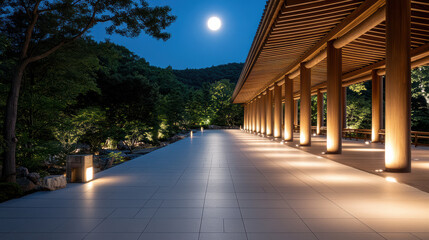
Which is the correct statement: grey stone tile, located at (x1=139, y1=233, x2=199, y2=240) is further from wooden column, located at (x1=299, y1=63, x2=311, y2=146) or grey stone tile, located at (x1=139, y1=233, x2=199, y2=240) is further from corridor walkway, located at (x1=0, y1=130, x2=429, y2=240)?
wooden column, located at (x1=299, y1=63, x2=311, y2=146)

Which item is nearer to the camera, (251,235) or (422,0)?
(251,235)

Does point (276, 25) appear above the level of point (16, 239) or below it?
above

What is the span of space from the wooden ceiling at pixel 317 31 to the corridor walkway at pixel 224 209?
472 cm

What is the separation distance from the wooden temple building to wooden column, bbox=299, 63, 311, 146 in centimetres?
4

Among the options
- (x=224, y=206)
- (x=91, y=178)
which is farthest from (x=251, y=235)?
(x=91, y=178)

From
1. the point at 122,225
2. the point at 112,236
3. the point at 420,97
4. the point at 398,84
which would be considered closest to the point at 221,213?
the point at 122,225

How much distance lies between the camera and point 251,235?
320 centimetres

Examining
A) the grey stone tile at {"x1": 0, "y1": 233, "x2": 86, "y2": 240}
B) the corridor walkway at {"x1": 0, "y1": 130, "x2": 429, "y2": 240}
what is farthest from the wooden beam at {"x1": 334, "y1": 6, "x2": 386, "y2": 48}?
the grey stone tile at {"x1": 0, "y1": 233, "x2": 86, "y2": 240}

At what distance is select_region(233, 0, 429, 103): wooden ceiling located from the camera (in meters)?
7.58

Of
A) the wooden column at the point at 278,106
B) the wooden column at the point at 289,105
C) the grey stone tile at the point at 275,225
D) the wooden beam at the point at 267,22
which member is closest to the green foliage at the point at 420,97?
the wooden column at the point at 278,106

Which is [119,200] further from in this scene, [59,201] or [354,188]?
[354,188]

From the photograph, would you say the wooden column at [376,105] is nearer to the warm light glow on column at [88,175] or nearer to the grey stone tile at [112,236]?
the warm light glow on column at [88,175]

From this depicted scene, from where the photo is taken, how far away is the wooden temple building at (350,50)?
21.3 feet

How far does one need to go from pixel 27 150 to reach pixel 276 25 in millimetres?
9746
